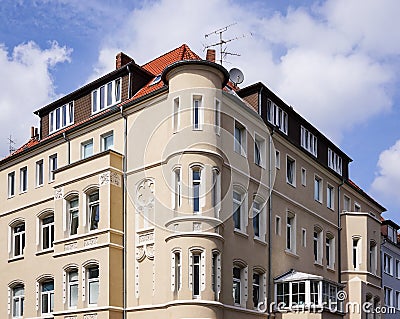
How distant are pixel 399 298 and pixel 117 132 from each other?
30.0 m

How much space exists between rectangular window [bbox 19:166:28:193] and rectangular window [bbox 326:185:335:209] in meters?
16.9

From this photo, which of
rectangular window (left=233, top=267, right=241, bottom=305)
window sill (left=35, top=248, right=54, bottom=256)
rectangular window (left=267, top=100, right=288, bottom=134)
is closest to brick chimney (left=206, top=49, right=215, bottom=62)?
rectangular window (left=267, top=100, right=288, bottom=134)

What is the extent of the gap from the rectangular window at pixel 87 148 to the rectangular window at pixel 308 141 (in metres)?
11.5

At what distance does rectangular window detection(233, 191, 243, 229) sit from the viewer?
32656 millimetres

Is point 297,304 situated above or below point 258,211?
below

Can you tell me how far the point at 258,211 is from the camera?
114 ft

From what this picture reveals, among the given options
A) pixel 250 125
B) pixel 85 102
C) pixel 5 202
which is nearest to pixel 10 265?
pixel 5 202

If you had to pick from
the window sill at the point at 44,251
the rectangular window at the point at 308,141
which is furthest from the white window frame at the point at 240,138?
the window sill at the point at 44,251

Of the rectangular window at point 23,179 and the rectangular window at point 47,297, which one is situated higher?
the rectangular window at point 23,179

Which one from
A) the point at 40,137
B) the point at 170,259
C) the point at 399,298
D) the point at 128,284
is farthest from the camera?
the point at 399,298

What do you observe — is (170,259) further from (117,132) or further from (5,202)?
(5,202)

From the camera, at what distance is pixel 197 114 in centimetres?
3122

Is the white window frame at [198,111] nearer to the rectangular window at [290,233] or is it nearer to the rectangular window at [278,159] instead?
the rectangular window at [278,159]

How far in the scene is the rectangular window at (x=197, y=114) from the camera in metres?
31.0
